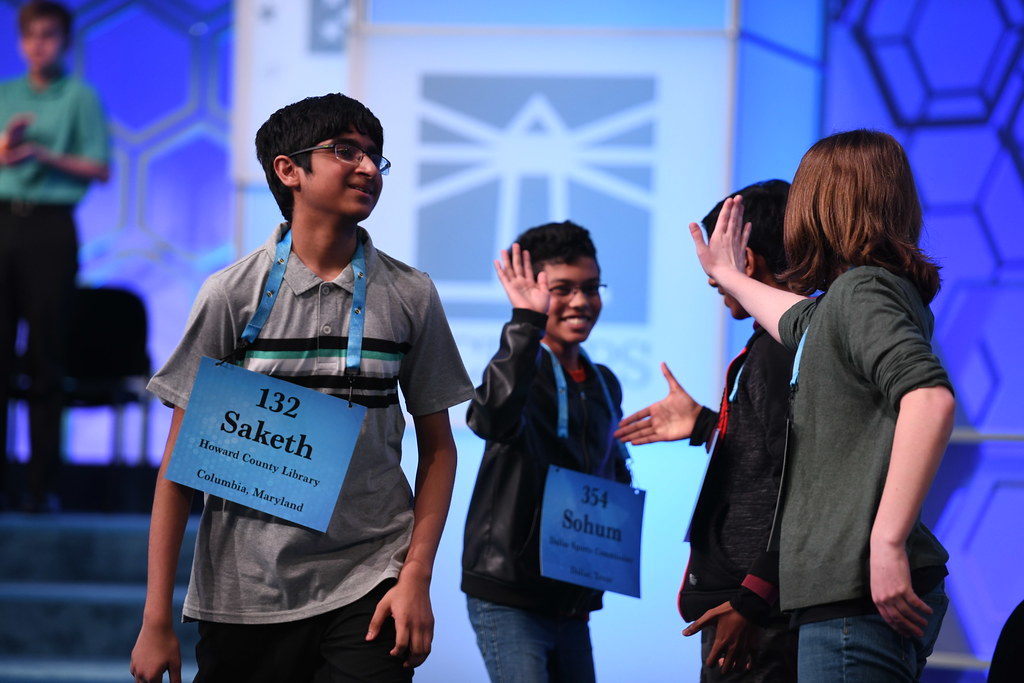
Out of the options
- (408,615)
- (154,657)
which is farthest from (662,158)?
(154,657)

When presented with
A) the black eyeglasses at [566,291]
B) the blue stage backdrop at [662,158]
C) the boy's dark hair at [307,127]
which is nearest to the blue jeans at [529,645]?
the black eyeglasses at [566,291]

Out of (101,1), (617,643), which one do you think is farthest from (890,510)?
(101,1)

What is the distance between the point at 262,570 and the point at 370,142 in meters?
0.66

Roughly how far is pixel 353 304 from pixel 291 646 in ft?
1.61

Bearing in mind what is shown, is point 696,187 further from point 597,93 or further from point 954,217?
point 954,217

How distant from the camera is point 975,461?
10.7 feet

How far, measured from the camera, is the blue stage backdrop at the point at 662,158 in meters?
3.26

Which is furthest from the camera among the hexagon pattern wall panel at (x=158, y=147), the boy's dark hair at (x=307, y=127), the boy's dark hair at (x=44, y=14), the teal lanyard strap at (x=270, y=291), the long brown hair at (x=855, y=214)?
the hexagon pattern wall panel at (x=158, y=147)

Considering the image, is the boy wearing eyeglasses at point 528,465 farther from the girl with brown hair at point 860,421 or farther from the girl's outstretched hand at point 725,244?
the girl with brown hair at point 860,421

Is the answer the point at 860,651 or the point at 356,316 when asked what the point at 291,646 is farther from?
the point at 860,651

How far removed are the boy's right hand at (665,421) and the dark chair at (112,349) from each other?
10.8ft

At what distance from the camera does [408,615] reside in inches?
57.1

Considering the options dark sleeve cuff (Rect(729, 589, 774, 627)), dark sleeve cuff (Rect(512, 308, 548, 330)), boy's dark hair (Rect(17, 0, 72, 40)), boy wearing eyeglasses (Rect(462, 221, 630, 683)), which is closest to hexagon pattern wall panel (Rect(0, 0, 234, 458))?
boy's dark hair (Rect(17, 0, 72, 40))

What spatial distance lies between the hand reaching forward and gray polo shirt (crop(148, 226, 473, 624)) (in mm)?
482
